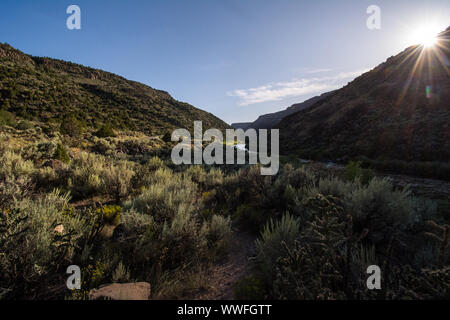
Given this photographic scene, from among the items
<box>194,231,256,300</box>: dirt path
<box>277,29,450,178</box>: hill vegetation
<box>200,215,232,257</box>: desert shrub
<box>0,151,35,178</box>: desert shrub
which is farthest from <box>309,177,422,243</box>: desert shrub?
<box>277,29,450,178</box>: hill vegetation

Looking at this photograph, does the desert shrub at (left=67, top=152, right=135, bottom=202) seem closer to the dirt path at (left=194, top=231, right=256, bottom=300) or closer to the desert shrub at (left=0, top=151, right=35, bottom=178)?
the desert shrub at (left=0, top=151, right=35, bottom=178)

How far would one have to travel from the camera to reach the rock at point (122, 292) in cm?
175

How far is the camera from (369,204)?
10.4 ft

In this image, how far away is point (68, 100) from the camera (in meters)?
30.5

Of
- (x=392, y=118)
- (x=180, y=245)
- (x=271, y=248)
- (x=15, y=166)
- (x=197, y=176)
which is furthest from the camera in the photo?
(x=392, y=118)

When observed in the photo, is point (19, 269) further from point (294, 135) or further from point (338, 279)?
point (294, 135)

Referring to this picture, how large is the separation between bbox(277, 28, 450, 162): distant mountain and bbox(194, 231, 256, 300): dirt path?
18.2 m

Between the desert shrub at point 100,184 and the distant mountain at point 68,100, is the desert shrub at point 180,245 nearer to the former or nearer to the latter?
the desert shrub at point 100,184

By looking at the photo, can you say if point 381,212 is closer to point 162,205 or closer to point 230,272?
point 230,272

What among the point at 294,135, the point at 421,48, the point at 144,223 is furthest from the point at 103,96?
the point at 421,48

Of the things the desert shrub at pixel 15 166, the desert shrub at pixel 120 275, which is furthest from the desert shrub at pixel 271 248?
the desert shrub at pixel 15 166

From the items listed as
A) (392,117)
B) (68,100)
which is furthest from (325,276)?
(68,100)

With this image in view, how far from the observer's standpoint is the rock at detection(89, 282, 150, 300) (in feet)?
5.76

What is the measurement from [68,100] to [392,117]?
152ft
